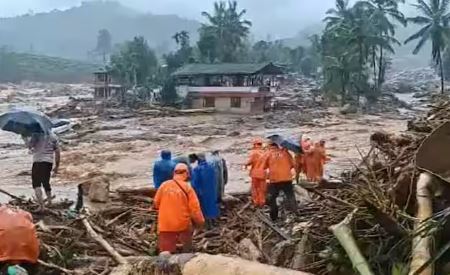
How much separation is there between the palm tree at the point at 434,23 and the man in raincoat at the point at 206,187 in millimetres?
45137

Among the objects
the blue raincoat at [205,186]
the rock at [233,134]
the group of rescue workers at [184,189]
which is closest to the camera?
the group of rescue workers at [184,189]

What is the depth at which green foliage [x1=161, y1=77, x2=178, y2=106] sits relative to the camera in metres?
52.9

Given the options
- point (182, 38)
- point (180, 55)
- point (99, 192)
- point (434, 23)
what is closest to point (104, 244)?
point (99, 192)

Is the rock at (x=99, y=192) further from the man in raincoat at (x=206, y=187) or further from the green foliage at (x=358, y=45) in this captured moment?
the green foliage at (x=358, y=45)

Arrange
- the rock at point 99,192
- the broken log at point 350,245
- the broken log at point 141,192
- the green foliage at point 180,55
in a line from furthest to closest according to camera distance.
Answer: the green foliage at point 180,55
the broken log at point 141,192
the rock at point 99,192
the broken log at point 350,245

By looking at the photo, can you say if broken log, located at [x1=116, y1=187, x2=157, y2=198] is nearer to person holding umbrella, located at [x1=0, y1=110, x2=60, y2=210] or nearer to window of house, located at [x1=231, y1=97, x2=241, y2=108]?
person holding umbrella, located at [x1=0, y1=110, x2=60, y2=210]

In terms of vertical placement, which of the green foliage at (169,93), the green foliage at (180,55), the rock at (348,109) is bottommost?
the rock at (348,109)

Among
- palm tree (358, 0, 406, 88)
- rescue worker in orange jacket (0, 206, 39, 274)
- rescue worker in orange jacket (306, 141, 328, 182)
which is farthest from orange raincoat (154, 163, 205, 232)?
palm tree (358, 0, 406, 88)

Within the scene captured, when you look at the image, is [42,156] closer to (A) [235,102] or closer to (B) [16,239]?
(B) [16,239]

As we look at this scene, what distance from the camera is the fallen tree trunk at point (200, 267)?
5188mm

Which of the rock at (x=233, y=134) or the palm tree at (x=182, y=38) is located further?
the palm tree at (x=182, y=38)

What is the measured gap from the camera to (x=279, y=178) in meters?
10.1

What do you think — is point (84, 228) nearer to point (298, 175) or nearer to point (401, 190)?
point (401, 190)

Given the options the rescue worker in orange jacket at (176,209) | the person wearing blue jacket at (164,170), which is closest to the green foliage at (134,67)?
the person wearing blue jacket at (164,170)
